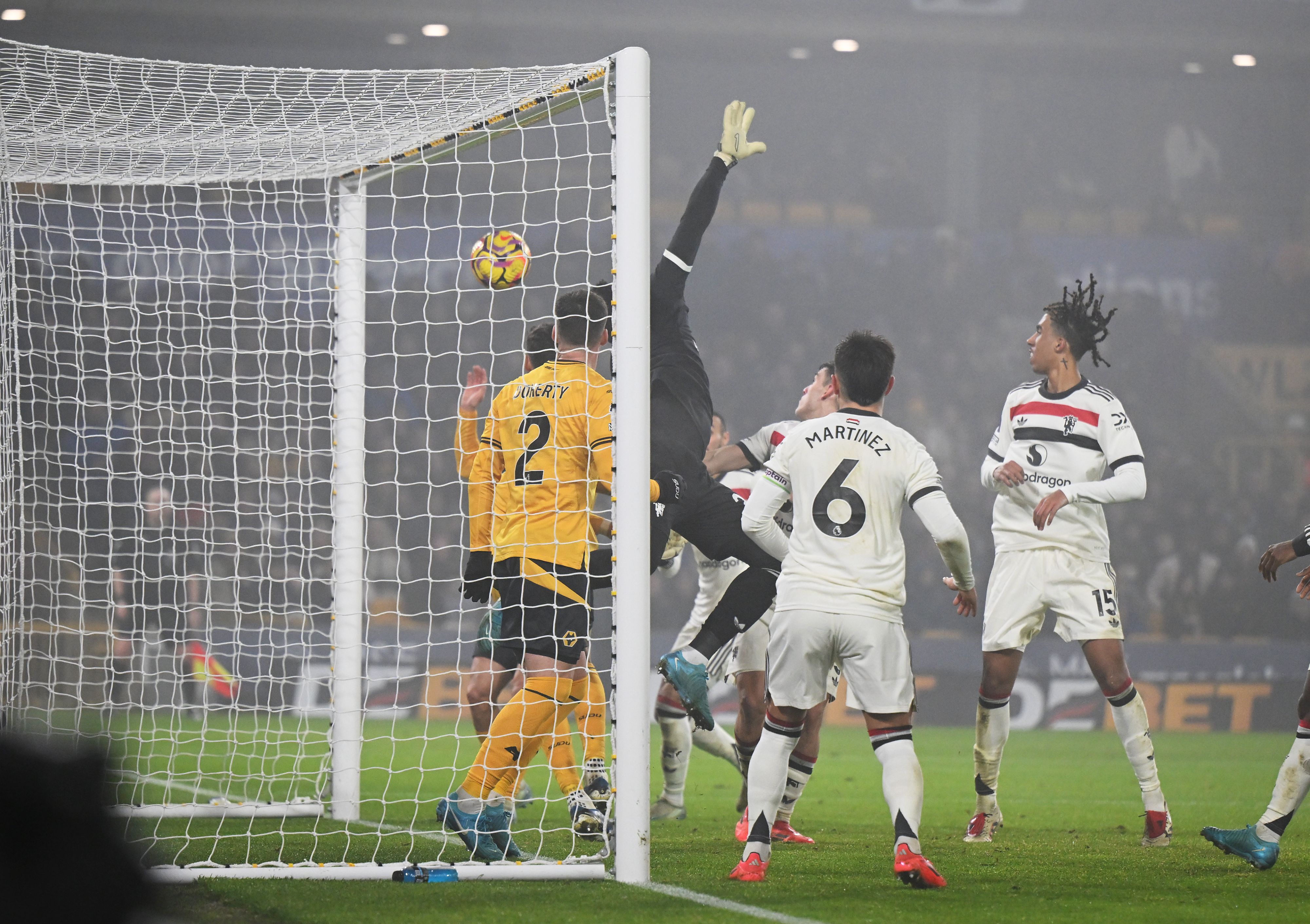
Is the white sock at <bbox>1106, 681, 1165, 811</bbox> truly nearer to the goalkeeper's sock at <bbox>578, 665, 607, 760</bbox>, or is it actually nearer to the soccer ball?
the goalkeeper's sock at <bbox>578, 665, 607, 760</bbox>

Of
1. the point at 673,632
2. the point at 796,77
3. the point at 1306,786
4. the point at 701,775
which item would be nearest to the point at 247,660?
the point at 673,632

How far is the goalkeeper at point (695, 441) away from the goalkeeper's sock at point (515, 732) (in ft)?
1.78

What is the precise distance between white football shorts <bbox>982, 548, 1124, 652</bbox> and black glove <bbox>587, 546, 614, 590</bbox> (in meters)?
1.69

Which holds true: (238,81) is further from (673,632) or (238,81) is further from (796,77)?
(796,77)

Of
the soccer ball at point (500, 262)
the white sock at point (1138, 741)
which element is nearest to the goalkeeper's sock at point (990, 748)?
the white sock at point (1138, 741)

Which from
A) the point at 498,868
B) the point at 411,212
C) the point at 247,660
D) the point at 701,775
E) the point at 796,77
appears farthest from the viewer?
the point at 796,77

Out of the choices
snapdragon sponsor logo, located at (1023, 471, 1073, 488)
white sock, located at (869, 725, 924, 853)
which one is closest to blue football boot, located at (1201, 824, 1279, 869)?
white sock, located at (869, 725, 924, 853)

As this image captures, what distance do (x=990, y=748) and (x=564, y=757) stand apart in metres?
1.86

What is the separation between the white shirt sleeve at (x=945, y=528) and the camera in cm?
439

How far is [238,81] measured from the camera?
5.31m

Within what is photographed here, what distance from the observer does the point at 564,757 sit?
583cm

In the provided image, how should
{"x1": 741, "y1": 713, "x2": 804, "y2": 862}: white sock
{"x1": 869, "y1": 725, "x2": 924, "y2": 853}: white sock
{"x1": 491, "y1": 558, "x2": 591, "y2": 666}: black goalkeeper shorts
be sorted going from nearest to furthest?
{"x1": 869, "y1": 725, "x2": 924, "y2": 853}: white sock < {"x1": 741, "y1": 713, "x2": 804, "y2": 862}: white sock < {"x1": 491, "y1": 558, "x2": 591, "y2": 666}: black goalkeeper shorts

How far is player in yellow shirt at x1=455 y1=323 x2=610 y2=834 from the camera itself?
5.61 meters

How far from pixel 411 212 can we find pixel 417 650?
6.47 m
